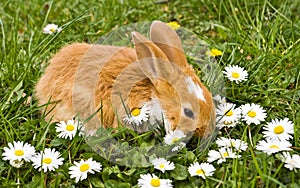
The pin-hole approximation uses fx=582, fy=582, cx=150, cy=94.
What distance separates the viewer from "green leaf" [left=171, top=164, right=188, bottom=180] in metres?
3.48

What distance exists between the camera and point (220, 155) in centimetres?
352

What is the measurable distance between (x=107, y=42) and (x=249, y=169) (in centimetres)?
217

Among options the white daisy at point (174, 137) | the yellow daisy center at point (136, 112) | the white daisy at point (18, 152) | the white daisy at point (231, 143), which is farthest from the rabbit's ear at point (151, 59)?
the white daisy at point (18, 152)

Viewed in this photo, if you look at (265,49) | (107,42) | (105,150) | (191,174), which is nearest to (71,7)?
(107,42)

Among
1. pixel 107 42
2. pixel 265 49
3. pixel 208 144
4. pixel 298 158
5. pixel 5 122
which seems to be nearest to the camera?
pixel 298 158

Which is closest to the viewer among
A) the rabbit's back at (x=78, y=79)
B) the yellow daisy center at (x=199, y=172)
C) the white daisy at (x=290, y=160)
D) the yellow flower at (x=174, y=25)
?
the white daisy at (x=290, y=160)

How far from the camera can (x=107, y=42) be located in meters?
5.15

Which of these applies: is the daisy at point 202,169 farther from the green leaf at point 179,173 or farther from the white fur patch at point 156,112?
the white fur patch at point 156,112

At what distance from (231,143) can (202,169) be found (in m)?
0.26

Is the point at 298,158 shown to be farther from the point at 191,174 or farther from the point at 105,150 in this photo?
the point at 105,150

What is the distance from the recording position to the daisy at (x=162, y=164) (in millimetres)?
3489

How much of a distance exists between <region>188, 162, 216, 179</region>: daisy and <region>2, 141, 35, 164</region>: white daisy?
3.29 ft

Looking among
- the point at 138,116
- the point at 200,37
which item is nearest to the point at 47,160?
the point at 138,116

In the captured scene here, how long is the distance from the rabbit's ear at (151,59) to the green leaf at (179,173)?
2.12 ft
